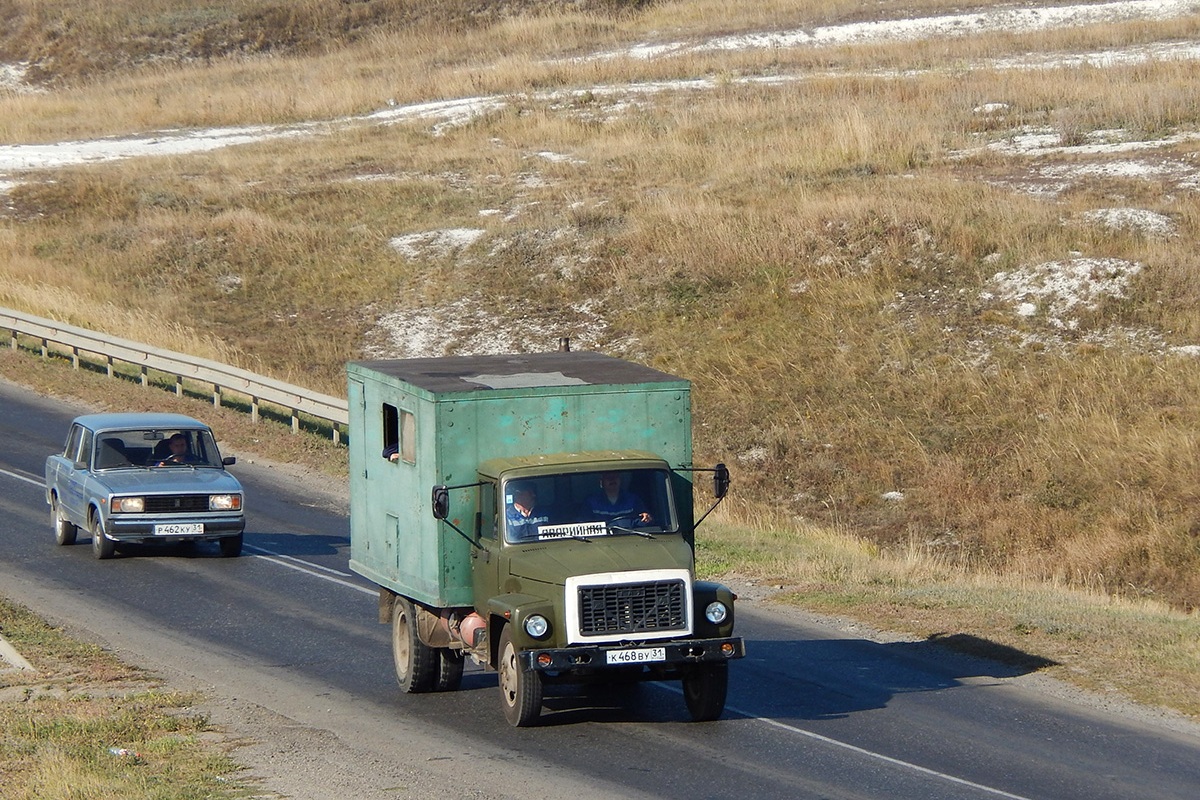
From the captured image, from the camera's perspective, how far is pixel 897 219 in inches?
1251

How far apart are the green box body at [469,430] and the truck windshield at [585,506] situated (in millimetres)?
442

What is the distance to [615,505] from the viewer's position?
39.0ft

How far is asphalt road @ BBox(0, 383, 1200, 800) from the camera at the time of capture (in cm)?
1050

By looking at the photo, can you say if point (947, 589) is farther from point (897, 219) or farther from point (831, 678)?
point (897, 219)

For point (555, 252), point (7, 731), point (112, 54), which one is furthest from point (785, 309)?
point (112, 54)

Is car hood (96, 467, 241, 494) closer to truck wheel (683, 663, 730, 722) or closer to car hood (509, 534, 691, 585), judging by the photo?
car hood (509, 534, 691, 585)

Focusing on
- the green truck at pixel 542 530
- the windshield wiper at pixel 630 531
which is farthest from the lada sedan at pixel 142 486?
the windshield wiper at pixel 630 531

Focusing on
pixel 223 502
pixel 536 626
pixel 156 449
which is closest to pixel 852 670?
pixel 536 626

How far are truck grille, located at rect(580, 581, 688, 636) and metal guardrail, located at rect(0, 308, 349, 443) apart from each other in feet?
43.3

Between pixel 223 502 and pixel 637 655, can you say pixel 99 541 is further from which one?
pixel 637 655

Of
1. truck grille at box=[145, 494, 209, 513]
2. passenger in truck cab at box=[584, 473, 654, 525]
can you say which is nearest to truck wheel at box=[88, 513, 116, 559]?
truck grille at box=[145, 494, 209, 513]

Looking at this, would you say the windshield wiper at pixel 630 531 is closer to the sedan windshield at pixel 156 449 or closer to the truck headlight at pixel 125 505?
the truck headlight at pixel 125 505

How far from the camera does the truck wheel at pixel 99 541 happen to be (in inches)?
733

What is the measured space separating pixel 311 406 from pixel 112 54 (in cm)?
4610
